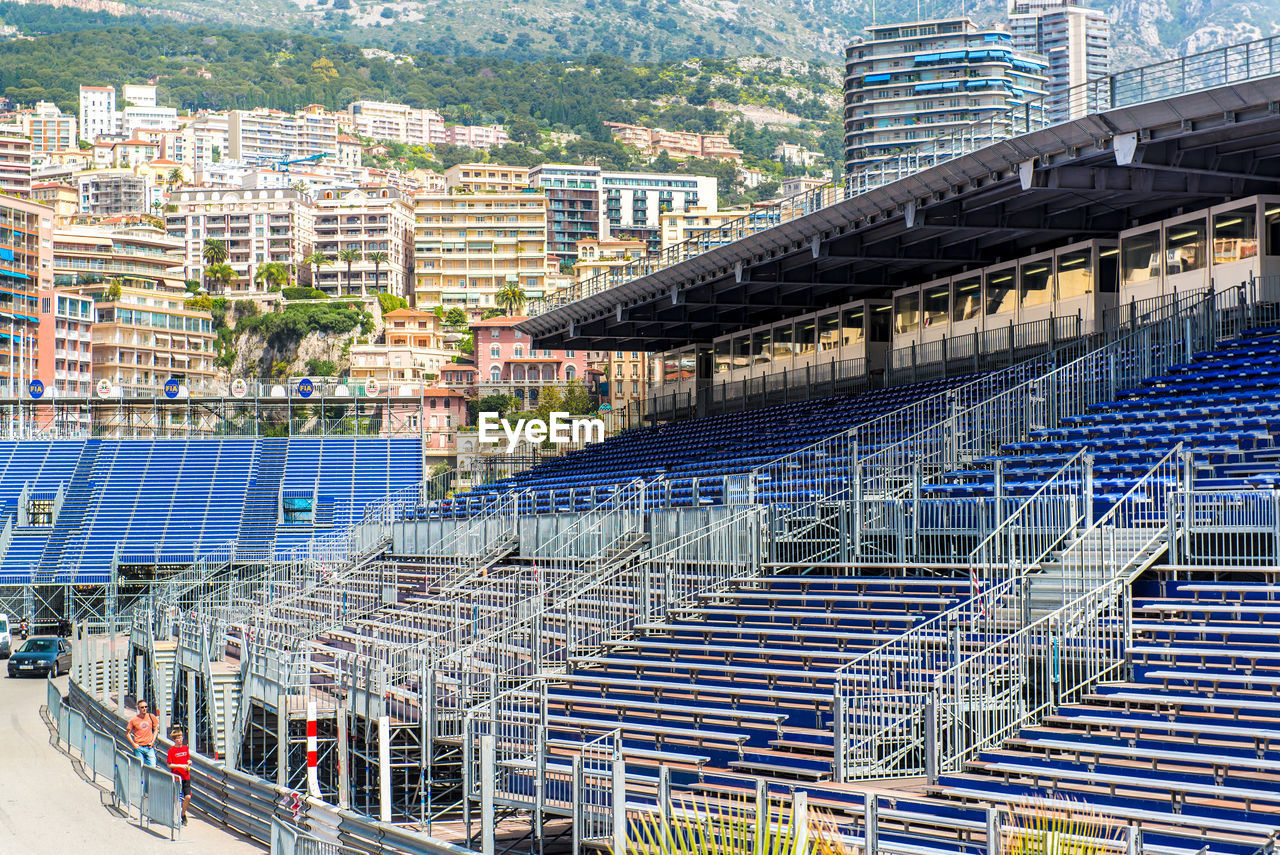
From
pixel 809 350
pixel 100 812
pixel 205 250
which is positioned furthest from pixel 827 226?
pixel 205 250

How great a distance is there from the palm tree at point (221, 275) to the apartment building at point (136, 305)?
12.8 ft

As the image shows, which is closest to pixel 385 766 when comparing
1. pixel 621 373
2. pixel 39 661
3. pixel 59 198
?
pixel 39 661

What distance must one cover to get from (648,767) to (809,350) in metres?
23.6

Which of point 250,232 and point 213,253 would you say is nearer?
point 213,253

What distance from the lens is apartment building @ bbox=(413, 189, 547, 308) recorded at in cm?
17750

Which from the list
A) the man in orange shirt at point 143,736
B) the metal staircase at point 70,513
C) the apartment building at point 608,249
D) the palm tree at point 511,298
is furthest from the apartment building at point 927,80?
the man in orange shirt at point 143,736

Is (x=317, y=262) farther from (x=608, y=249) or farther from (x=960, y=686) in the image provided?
(x=960, y=686)

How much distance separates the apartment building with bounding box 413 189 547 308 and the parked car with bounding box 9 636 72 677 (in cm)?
14191

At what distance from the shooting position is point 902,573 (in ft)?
57.1

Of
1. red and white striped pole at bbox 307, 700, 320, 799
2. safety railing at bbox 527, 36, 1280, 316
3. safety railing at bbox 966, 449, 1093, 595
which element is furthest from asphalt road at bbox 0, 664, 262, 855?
safety railing at bbox 527, 36, 1280, 316

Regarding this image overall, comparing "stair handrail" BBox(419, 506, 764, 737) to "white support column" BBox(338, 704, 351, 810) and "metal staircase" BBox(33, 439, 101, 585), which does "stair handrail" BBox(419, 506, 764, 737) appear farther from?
"metal staircase" BBox(33, 439, 101, 585)

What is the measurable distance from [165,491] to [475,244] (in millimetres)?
134197

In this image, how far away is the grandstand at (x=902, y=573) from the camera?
12.2m

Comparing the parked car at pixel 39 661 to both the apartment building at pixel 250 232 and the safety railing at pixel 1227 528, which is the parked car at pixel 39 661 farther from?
the apartment building at pixel 250 232
